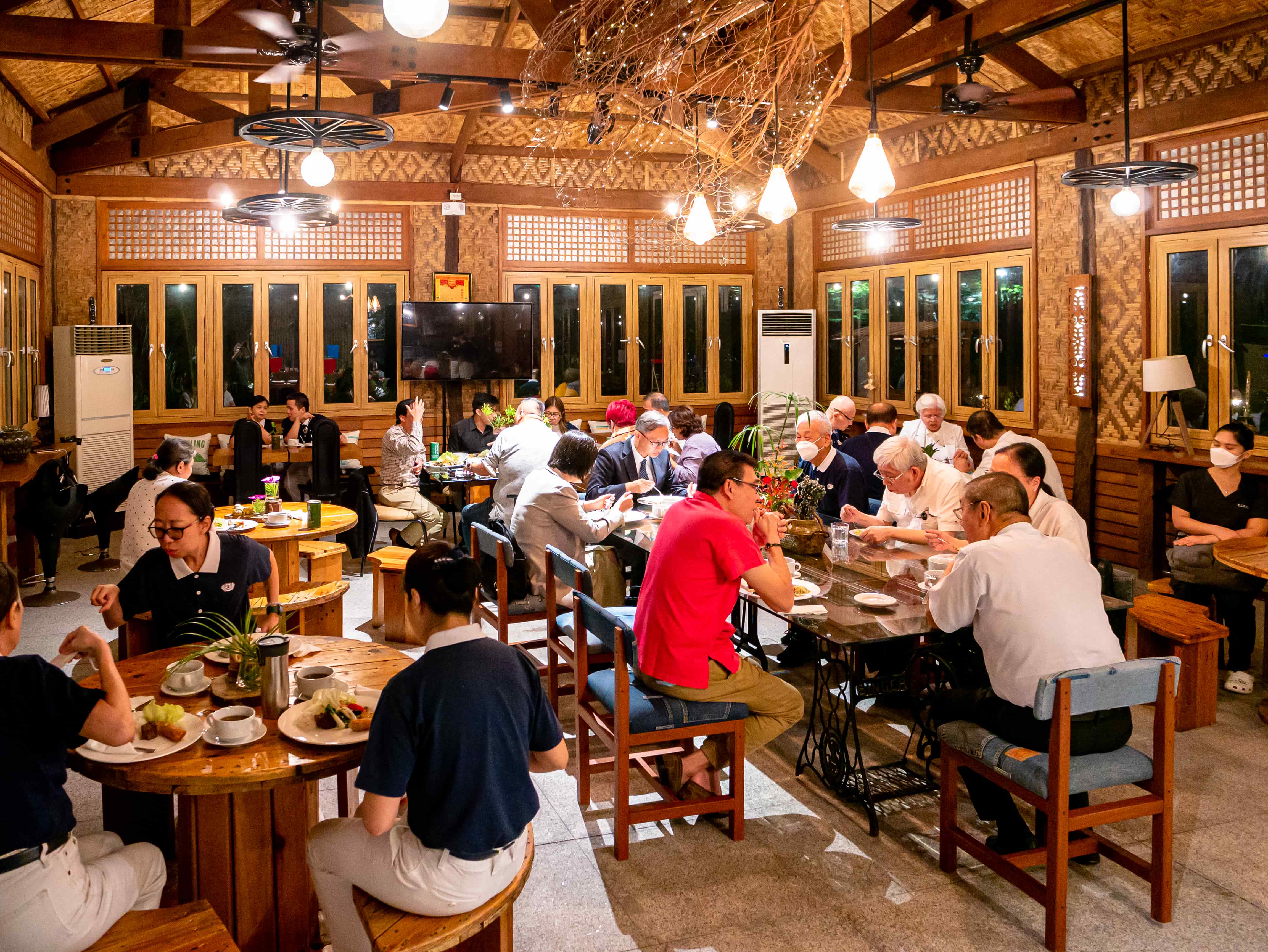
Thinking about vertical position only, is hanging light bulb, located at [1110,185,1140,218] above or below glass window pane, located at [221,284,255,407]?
above

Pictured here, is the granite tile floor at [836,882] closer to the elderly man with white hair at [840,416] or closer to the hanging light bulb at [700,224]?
the hanging light bulb at [700,224]

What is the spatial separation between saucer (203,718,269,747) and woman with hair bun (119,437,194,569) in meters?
2.59

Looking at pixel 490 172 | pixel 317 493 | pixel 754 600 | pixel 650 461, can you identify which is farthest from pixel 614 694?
pixel 490 172

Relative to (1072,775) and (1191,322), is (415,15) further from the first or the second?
(1191,322)

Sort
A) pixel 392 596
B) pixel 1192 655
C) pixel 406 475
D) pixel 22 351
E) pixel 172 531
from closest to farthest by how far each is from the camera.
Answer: pixel 172 531 < pixel 1192 655 < pixel 392 596 < pixel 406 475 < pixel 22 351

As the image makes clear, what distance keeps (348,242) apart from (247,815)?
29.2 feet

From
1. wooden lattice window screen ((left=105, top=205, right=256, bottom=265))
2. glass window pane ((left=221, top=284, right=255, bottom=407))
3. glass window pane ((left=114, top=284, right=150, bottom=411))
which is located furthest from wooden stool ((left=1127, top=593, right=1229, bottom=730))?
glass window pane ((left=114, top=284, right=150, bottom=411))

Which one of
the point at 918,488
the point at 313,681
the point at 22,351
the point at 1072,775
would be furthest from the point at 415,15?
the point at 22,351

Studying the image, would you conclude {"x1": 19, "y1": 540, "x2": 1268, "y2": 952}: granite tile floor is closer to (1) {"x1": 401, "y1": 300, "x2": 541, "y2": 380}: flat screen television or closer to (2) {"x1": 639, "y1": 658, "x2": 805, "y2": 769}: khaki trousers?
(2) {"x1": 639, "y1": 658, "x2": 805, "y2": 769}: khaki trousers

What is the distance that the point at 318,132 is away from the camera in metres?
4.73

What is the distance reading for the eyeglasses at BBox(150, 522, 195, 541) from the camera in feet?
10.8

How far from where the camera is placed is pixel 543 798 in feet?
12.7

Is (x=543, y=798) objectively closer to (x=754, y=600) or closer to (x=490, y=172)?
(x=754, y=600)

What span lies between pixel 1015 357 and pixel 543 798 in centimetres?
641
